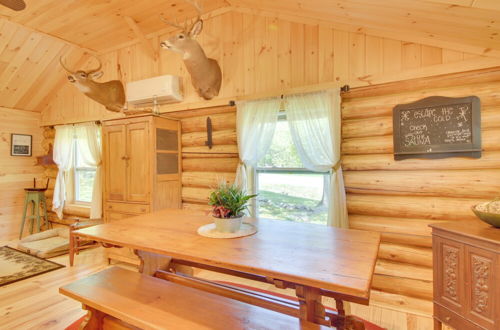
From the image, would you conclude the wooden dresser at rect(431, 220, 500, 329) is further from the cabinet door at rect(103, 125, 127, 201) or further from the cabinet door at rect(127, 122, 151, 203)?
the cabinet door at rect(103, 125, 127, 201)

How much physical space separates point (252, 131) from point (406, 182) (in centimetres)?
174

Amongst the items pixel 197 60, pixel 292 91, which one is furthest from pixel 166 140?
pixel 292 91

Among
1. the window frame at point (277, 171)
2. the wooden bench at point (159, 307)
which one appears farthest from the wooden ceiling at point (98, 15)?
the wooden bench at point (159, 307)

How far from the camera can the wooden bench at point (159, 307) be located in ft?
4.86

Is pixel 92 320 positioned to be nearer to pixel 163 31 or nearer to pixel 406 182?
pixel 406 182

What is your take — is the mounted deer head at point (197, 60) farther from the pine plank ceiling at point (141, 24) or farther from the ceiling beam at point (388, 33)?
the ceiling beam at point (388, 33)

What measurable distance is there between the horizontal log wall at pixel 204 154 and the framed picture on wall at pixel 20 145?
3692 mm

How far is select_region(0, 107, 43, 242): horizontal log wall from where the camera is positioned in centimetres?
486

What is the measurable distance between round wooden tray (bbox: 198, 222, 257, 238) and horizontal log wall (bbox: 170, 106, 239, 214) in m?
1.46

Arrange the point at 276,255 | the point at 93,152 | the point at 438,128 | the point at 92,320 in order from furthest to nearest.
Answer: the point at 93,152 < the point at 438,128 < the point at 92,320 < the point at 276,255

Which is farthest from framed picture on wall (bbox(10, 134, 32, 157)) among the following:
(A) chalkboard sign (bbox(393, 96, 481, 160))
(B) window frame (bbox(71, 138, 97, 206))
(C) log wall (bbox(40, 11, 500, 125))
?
(A) chalkboard sign (bbox(393, 96, 481, 160))

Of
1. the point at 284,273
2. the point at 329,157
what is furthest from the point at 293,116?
the point at 284,273

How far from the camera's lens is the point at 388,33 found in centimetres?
245

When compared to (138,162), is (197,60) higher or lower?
higher
